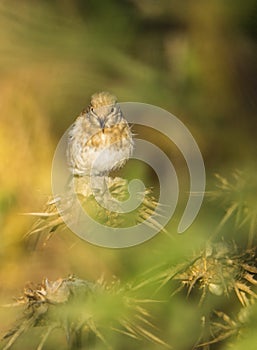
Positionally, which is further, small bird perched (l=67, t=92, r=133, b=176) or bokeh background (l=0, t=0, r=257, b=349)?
small bird perched (l=67, t=92, r=133, b=176)

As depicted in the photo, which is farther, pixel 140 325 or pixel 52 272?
pixel 52 272

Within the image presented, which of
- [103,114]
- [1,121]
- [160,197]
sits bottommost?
[160,197]

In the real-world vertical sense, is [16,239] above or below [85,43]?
below

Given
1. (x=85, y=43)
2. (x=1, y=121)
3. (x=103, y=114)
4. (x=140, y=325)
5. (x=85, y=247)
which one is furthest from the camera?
(x=103, y=114)

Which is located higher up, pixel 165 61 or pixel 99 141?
pixel 99 141

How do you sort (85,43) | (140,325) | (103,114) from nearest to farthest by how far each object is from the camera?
1. (85,43)
2. (140,325)
3. (103,114)

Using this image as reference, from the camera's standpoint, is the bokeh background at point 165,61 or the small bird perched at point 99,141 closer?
Answer: the bokeh background at point 165,61

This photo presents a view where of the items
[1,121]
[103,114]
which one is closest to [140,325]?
[1,121]

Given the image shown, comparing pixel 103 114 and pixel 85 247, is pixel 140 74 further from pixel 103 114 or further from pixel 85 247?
pixel 103 114

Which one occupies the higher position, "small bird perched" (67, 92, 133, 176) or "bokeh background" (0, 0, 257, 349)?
"small bird perched" (67, 92, 133, 176)

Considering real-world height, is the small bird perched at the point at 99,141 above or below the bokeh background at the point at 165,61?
above

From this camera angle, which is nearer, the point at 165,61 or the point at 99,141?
the point at 165,61
